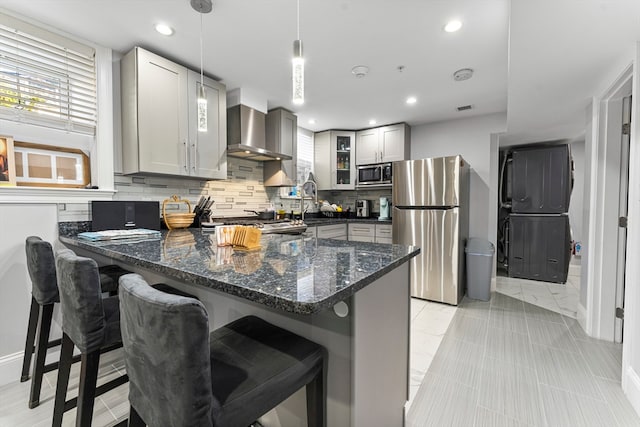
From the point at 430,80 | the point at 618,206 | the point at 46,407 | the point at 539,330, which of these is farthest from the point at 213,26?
the point at 539,330

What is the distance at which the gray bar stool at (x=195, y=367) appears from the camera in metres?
0.59

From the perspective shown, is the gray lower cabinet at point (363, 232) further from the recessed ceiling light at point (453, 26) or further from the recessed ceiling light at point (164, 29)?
the recessed ceiling light at point (164, 29)

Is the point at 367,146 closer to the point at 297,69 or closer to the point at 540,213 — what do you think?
the point at 540,213

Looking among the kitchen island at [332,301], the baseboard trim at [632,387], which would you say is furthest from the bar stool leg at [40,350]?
the baseboard trim at [632,387]

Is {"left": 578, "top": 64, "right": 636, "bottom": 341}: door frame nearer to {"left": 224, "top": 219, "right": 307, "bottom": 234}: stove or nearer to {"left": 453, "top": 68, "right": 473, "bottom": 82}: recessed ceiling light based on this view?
{"left": 453, "top": 68, "right": 473, "bottom": 82}: recessed ceiling light

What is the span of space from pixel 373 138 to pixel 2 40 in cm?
382

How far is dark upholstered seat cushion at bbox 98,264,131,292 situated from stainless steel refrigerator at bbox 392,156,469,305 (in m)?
2.89

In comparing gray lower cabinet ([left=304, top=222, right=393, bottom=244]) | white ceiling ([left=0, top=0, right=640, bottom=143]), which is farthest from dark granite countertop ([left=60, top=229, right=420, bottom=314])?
gray lower cabinet ([left=304, top=222, right=393, bottom=244])

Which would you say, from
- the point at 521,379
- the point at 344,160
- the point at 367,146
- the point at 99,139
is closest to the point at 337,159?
the point at 344,160

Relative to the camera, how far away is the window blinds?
1.77 metres

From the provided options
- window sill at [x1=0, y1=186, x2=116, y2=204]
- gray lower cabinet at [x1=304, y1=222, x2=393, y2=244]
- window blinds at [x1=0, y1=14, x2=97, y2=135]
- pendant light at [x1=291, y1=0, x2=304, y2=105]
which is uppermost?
window blinds at [x1=0, y1=14, x2=97, y2=135]

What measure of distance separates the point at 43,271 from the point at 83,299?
718mm

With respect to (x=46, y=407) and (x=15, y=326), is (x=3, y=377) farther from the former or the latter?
(x=46, y=407)

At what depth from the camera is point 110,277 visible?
1754 millimetres
